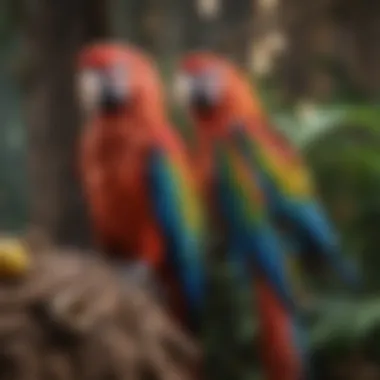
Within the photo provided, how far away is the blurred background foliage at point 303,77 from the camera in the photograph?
1688 mm

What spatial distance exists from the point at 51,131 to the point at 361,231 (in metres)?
0.41

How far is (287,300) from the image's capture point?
1.69m

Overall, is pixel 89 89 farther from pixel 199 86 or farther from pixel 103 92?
pixel 199 86

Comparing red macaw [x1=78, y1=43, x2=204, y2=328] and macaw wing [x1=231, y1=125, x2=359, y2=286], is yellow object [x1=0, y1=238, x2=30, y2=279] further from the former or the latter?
macaw wing [x1=231, y1=125, x2=359, y2=286]

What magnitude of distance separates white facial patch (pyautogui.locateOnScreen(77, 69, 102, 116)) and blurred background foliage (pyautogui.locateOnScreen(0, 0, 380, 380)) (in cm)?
4

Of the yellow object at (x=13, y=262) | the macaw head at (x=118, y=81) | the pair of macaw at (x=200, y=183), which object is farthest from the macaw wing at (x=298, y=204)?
the yellow object at (x=13, y=262)

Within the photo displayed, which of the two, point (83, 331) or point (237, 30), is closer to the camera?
point (83, 331)

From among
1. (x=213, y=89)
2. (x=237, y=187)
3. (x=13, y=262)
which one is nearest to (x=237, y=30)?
(x=213, y=89)

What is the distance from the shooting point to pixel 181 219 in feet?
5.58

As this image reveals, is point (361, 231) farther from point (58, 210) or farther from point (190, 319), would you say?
point (58, 210)

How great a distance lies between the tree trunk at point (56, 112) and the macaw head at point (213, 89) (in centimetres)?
12

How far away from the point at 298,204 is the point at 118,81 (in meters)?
0.27

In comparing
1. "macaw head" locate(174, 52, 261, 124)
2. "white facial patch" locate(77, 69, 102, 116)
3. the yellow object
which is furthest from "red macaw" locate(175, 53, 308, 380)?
the yellow object

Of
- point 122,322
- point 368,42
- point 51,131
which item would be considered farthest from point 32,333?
point 368,42
